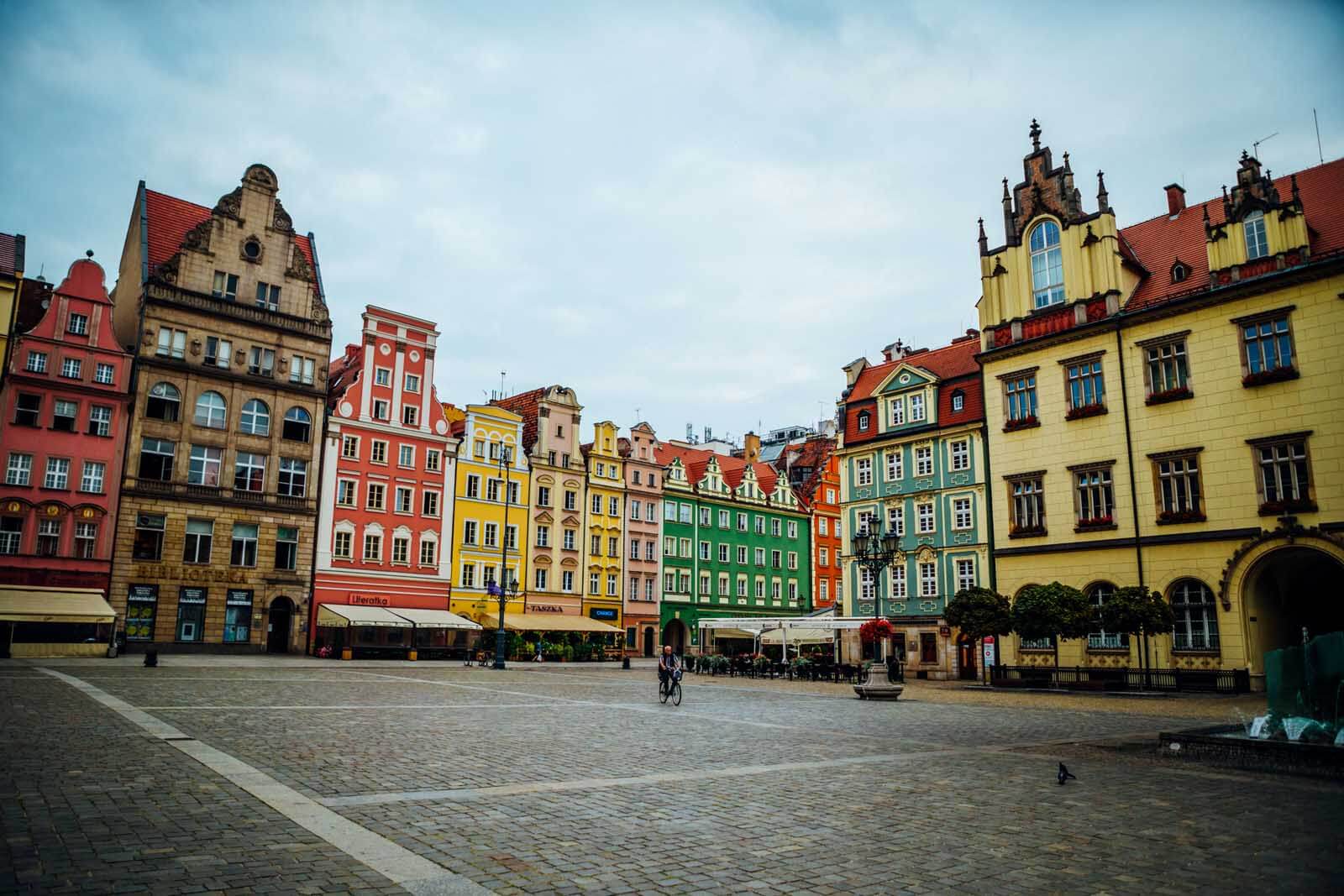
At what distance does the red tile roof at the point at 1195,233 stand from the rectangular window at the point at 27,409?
160 feet

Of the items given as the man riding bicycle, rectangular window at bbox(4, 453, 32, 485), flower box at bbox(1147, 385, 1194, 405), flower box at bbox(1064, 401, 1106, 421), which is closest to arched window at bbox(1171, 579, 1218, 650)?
flower box at bbox(1147, 385, 1194, 405)

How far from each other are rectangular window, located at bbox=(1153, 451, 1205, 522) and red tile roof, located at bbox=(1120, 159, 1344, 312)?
6.40 m

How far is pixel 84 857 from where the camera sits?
6.29m

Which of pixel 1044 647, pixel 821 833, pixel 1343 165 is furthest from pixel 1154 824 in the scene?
pixel 1343 165

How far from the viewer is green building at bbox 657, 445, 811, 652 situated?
67750mm

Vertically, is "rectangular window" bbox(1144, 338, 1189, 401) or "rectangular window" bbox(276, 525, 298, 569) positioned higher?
"rectangular window" bbox(1144, 338, 1189, 401)

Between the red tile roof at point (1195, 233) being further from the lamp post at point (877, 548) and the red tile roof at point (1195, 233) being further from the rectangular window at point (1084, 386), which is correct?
the lamp post at point (877, 548)

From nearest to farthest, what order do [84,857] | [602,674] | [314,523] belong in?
[84,857], [602,674], [314,523]

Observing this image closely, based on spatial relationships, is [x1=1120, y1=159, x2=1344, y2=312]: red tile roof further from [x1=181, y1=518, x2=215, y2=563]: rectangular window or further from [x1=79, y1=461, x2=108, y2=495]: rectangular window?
[x1=79, y1=461, x2=108, y2=495]: rectangular window

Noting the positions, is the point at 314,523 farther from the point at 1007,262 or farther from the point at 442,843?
the point at 442,843

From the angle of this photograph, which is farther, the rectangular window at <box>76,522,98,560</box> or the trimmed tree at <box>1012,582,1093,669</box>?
the rectangular window at <box>76,522,98,560</box>

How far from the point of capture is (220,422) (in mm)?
46719

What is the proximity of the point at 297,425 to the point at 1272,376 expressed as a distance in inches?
1809

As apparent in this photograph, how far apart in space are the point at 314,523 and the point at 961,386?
35576 mm
